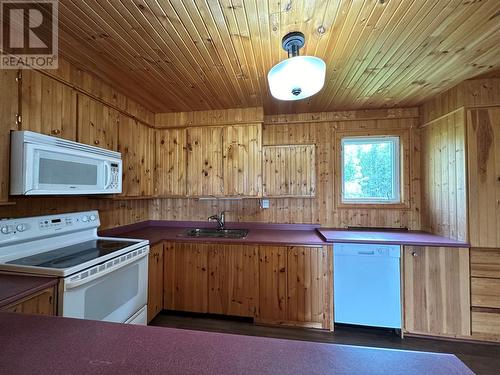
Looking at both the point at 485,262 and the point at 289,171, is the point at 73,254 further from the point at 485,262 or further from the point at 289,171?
the point at 485,262

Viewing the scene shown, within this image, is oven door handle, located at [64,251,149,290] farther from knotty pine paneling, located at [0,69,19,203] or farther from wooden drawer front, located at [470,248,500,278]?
wooden drawer front, located at [470,248,500,278]

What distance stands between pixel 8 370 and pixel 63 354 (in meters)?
0.10

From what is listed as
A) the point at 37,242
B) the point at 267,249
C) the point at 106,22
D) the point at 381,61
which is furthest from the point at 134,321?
the point at 381,61

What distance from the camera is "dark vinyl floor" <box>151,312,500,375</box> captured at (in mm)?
1854

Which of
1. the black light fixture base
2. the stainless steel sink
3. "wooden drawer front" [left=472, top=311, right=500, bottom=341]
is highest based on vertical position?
the black light fixture base

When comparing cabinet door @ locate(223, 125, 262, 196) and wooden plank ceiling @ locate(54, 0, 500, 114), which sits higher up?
wooden plank ceiling @ locate(54, 0, 500, 114)

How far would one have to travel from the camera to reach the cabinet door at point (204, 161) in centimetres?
279

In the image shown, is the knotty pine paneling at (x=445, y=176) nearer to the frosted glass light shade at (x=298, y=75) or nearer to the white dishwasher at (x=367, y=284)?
the white dishwasher at (x=367, y=284)

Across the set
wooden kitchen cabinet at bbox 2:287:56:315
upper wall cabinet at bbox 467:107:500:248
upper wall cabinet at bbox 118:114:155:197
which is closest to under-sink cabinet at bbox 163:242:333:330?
upper wall cabinet at bbox 118:114:155:197

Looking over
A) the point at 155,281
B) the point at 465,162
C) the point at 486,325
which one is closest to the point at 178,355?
the point at 155,281

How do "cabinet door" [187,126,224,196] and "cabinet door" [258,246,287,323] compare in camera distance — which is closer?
"cabinet door" [258,246,287,323]

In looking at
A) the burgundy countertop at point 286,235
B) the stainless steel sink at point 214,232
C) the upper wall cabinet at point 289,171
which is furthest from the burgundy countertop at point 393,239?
the stainless steel sink at point 214,232

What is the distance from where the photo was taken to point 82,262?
1398mm

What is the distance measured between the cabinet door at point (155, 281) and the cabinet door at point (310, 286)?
1351 mm
